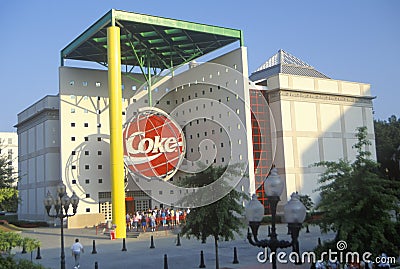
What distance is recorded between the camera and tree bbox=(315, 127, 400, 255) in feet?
38.8

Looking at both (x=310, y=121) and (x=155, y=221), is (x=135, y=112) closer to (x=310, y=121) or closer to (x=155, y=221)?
(x=155, y=221)

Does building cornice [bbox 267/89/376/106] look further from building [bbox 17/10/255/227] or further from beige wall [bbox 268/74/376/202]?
building [bbox 17/10/255/227]

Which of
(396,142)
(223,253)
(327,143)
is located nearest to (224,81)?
(327,143)

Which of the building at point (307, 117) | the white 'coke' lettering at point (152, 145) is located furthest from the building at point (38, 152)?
the building at point (307, 117)

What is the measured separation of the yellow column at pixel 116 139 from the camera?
32312mm

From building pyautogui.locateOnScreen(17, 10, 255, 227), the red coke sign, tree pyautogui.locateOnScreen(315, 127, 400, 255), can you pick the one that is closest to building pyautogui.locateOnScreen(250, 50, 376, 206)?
building pyautogui.locateOnScreen(17, 10, 255, 227)

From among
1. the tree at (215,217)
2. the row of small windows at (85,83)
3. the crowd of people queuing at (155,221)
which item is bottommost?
the crowd of people queuing at (155,221)

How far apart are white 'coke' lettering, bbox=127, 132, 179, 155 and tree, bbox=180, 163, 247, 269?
20458 millimetres

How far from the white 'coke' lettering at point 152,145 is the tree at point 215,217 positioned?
20.5 metres

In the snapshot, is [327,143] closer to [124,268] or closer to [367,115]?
[367,115]

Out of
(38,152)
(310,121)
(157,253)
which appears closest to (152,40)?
(310,121)

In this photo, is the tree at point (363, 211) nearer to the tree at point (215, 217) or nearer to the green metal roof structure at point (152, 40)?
the tree at point (215, 217)

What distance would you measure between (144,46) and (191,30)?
5.87m

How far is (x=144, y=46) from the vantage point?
41.8 metres
